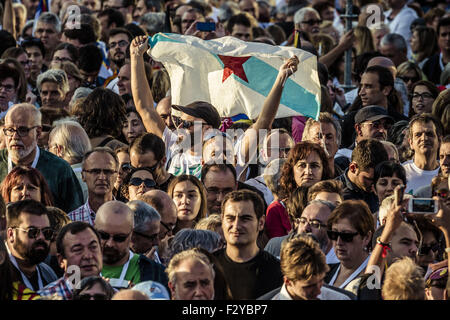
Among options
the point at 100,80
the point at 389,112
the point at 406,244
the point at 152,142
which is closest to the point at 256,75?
the point at 389,112

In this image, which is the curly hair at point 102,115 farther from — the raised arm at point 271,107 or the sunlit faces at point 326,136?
the sunlit faces at point 326,136

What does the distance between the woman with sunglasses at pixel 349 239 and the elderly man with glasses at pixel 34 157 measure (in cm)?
236

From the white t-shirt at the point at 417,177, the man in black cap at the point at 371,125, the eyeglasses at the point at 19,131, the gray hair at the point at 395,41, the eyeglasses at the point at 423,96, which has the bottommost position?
the white t-shirt at the point at 417,177

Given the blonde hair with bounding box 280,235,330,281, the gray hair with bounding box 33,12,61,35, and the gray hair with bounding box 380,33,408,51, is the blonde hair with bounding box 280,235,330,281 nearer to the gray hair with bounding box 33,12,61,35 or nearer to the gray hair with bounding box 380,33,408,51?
the gray hair with bounding box 380,33,408,51

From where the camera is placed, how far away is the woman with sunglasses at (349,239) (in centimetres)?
755

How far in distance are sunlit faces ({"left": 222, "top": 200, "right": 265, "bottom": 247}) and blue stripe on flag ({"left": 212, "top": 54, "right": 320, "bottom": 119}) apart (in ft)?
A: 9.97

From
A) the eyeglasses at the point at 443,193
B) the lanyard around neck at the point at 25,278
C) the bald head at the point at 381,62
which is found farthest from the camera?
the bald head at the point at 381,62

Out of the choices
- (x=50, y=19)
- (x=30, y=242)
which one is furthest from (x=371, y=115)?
(x=50, y=19)

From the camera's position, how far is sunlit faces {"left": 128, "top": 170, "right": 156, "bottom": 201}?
8.93m

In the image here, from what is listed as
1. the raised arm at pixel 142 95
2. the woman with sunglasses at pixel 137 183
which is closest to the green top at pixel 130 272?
the woman with sunglasses at pixel 137 183

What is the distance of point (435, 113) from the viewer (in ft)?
35.8
